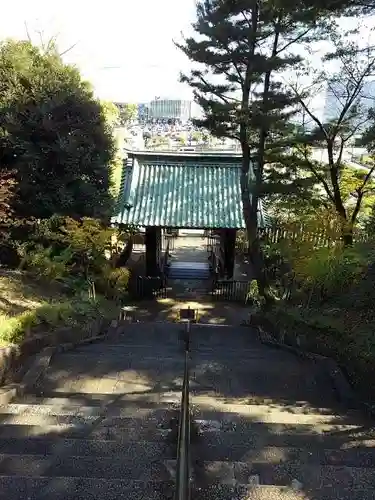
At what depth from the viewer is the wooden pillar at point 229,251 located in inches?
571

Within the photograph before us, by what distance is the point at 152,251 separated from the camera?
48.1ft

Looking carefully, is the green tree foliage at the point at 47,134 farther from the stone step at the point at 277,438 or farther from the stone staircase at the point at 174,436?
the stone step at the point at 277,438

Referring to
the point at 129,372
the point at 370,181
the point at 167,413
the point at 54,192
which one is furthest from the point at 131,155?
the point at 167,413

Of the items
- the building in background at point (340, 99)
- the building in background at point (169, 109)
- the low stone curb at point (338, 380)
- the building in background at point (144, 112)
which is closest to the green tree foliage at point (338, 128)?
the building in background at point (340, 99)

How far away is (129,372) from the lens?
21.3 ft

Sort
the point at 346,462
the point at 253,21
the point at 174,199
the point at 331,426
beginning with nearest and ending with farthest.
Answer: the point at 346,462 < the point at 331,426 < the point at 253,21 < the point at 174,199

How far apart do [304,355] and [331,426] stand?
9.82 feet

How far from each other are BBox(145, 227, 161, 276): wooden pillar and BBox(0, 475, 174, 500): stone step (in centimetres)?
1141

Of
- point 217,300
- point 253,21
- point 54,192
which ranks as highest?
point 253,21

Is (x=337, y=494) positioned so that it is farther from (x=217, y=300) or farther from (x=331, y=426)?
(x=217, y=300)

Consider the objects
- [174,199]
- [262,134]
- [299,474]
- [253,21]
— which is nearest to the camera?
[299,474]

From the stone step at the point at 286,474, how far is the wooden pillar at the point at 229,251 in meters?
11.2

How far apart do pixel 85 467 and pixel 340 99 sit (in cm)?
1232

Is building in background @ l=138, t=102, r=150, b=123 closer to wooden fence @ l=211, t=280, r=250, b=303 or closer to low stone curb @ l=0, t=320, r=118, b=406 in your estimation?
wooden fence @ l=211, t=280, r=250, b=303
